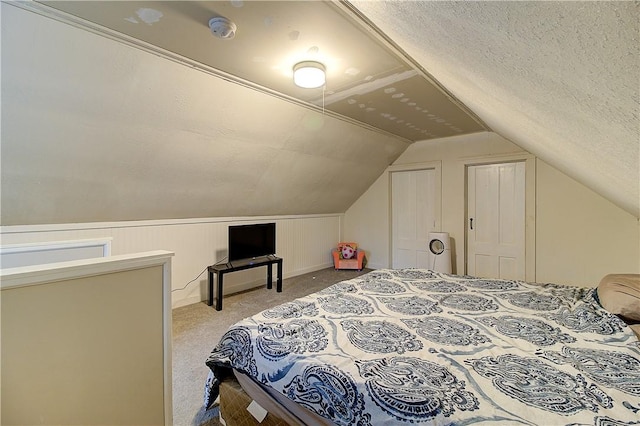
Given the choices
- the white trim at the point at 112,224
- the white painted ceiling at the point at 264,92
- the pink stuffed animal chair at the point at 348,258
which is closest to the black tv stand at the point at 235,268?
the white trim at the point at 112,224

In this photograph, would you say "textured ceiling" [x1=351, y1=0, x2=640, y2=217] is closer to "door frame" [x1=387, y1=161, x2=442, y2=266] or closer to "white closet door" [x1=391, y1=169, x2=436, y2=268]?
"door frame" [x1=387, y1=161, x2=442, y2=266]

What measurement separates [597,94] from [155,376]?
1.86 metres

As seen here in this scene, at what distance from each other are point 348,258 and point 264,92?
3584 millimetres

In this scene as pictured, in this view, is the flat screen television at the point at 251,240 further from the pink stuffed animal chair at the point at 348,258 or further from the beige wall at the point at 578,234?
the beige wall at the point at 578,234

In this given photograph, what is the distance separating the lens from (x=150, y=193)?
3029 mm

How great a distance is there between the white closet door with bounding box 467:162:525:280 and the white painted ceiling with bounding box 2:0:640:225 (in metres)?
1.10

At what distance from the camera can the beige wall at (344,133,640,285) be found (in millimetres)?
3357

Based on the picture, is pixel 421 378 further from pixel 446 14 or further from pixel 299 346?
pixel 446 14

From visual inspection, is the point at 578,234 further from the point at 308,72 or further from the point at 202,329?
the point at 202,329

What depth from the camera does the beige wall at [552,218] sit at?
3357 mm

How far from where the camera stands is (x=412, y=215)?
5121mm

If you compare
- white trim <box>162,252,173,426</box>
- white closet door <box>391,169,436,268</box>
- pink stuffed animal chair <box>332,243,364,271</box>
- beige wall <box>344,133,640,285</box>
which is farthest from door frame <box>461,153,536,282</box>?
white trim <box>162,252,173,426</box>

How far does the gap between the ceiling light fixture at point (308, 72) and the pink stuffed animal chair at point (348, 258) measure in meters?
3.67

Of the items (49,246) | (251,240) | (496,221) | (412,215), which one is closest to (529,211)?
(496,221)
